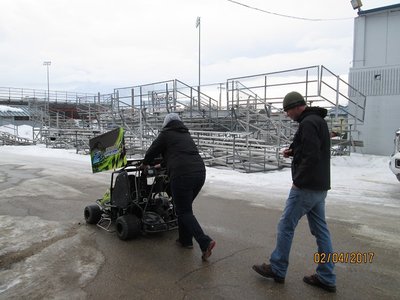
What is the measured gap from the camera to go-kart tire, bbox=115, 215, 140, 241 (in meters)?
5.56

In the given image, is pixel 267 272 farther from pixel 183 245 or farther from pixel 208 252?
pixel 183 245

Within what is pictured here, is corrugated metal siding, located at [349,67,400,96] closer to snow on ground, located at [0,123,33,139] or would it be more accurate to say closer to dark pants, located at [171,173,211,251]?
dark pants, located at [171,173,211,251]

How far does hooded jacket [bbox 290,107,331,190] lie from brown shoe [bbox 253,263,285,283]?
3.25ft

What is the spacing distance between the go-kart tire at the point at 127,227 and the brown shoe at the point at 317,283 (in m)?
2.45

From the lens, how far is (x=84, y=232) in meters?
6.11

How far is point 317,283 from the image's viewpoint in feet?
13.5

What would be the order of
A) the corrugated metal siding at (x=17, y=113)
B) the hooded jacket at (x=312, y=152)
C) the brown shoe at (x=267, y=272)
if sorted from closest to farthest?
the hooded jacket at (x=312, y=152) < the brown shoe at (x=267, y=272) < the corrugated metal siding at (x=17, y=113)

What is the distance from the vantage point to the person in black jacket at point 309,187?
390 centimetres

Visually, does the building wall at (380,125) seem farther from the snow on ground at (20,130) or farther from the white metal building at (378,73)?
the snow on ground at (20,130)

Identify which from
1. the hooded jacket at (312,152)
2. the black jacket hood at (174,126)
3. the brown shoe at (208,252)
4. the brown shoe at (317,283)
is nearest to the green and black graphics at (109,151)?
the black jacket hood at (174,126)

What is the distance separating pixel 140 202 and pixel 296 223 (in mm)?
2565
